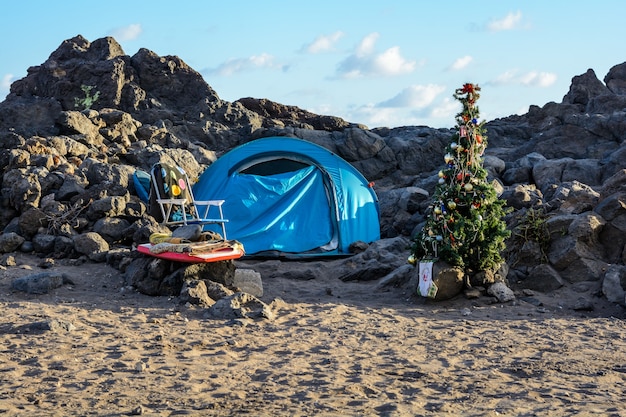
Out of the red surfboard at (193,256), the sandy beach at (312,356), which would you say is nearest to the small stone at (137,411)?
the sandy beach at (312,356)

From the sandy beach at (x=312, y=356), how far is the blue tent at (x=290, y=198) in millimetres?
3407

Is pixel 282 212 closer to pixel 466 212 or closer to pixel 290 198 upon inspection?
pixel 290 198

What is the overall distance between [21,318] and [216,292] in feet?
7.18

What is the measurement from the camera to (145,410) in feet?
15.9

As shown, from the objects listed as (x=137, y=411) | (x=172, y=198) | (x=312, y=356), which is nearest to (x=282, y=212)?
(x=172, y=198)

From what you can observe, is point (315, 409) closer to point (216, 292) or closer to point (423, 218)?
point (216, 292)

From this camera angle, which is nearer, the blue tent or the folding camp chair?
the folding camp chair

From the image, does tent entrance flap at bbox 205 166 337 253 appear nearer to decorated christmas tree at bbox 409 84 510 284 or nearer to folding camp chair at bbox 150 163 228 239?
folding camp chair at bbox 150 163 228 239

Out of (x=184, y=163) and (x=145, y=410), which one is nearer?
(x=145, y=410)

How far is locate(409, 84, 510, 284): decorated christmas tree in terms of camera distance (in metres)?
9.23

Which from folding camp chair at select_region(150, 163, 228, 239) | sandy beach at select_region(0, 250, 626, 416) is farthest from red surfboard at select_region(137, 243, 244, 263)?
folding camp chair at select_region(150, 163, 228, 239)

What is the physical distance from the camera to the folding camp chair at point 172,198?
11.3 metres

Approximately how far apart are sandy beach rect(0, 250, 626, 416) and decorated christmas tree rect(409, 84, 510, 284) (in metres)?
0.59

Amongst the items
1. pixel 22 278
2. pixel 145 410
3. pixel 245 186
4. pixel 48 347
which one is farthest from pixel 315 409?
pixel 245 186
